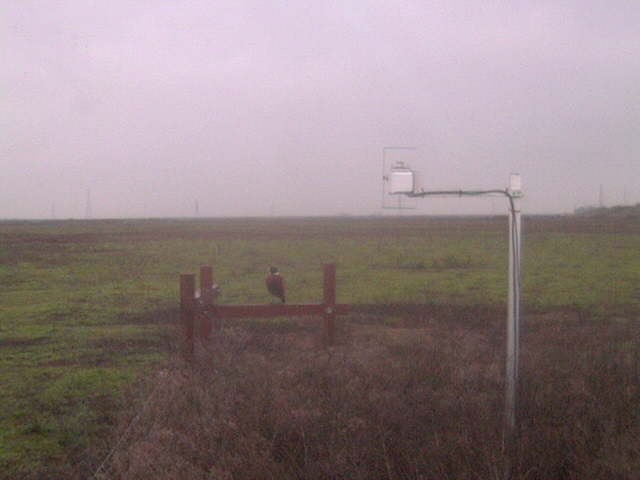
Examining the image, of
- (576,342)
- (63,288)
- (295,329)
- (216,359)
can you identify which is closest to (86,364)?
(216,359)

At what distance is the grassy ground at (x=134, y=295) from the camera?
21.5 ft

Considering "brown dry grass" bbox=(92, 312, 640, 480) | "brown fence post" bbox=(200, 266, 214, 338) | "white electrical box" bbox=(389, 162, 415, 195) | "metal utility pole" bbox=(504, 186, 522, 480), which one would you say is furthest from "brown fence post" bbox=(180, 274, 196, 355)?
"metal utility pole" bbox=(504, 186, 522, 480)

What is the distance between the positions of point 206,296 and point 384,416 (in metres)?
3.23

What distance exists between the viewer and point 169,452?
4953 millimetres

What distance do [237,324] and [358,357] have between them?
13.1 feet

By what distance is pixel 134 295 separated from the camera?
17.0 metres

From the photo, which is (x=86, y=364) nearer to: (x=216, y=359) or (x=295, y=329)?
(x=216, y=359)

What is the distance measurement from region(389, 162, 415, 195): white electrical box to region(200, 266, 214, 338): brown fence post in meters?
3.04

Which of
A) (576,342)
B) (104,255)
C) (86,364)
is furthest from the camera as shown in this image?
(104,255)

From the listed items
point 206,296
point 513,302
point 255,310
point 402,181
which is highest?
point 402,181

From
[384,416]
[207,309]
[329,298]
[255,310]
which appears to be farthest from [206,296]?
[384,416]

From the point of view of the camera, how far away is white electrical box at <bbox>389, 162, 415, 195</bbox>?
566 centimetres

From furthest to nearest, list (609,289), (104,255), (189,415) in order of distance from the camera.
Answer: (104,255)
(609,289)
(189,415)

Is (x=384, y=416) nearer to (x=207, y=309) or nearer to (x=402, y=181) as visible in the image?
(x=402, y=181)
